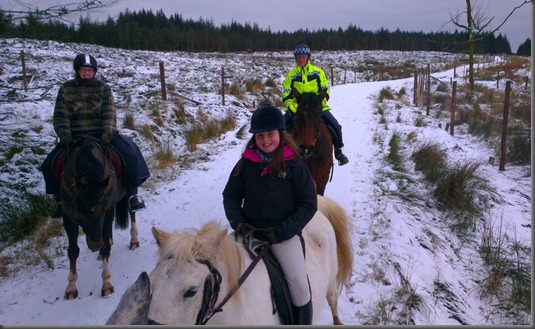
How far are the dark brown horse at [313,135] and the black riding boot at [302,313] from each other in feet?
8.70

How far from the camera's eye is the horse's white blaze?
156 centimetres

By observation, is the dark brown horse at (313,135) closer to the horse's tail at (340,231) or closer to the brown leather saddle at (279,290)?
the horse's tail at (340,231)

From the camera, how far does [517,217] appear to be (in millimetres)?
6012

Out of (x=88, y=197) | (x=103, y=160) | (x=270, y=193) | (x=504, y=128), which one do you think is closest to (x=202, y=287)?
(x=270, y=193)

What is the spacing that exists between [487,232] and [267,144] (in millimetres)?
4795

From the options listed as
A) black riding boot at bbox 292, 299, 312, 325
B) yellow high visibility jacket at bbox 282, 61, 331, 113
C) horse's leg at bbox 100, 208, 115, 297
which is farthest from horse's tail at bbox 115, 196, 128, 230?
black riding boot at bbox 292, 299, 312, 325

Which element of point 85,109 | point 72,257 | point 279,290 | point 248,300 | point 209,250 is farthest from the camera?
point 85,109

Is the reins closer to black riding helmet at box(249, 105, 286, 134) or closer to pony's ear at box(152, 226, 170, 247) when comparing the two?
pony's ear at box(152, 226, 170, 247)

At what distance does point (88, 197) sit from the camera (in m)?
3.59

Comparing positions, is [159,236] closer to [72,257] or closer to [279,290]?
[279,290]

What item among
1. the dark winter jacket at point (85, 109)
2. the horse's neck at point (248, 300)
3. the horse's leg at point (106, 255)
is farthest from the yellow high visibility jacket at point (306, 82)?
the horse's neck at point (248, 300)

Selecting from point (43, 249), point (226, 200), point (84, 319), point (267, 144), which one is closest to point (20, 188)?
point (43, 249)

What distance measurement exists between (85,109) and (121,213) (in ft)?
5.20

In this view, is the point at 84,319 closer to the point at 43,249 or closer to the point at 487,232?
the point at 43,249
